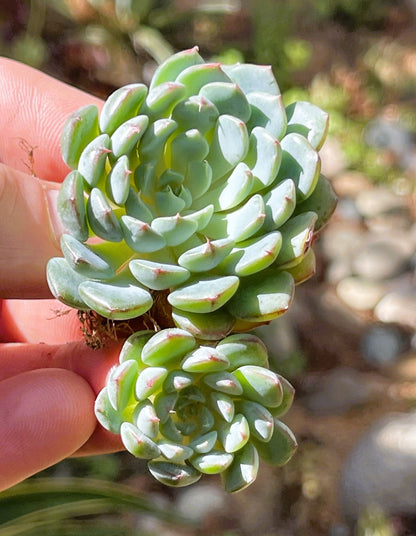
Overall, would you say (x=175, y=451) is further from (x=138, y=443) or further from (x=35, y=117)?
(x=35, y=117)

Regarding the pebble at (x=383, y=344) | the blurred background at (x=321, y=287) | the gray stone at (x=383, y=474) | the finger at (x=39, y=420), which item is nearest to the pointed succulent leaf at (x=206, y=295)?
the finger at (x=39, y=420)

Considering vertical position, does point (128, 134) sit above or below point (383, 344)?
above

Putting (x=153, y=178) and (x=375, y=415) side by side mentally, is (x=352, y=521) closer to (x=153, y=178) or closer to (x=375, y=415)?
(x=375, y=415)

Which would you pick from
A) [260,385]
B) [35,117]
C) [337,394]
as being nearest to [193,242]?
[260,385]

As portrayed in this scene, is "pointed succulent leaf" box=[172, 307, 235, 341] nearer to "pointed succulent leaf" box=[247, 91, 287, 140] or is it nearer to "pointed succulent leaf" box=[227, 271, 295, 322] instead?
"pointed succulent leaf" box=[227, 271, 295, 322]

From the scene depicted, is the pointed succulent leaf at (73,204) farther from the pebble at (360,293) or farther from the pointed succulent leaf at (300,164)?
the pebble at (360,293)

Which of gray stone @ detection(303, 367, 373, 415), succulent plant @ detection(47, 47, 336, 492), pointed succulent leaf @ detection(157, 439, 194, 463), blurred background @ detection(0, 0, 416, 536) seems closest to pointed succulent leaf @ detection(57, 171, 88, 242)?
succulent plant @ detection(47, 47, 336, 492)
